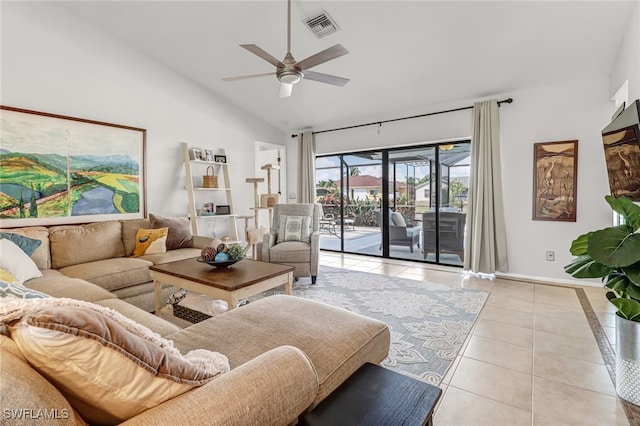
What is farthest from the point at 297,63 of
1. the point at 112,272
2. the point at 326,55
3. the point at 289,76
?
the point at 112,272

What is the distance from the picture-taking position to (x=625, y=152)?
2.30 metres

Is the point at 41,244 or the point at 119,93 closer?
the point at 41,244

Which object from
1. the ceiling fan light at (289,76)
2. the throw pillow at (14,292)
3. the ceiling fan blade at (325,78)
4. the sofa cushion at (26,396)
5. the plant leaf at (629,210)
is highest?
the ceiling fan blade at (325,78)

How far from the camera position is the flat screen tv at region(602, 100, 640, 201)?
2.08 metres

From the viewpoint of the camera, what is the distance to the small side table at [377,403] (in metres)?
0.95

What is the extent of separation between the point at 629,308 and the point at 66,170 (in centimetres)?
A: 498

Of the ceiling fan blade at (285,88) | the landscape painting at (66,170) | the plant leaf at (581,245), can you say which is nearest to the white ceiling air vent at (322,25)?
the ceiling fan blade at (285,88)

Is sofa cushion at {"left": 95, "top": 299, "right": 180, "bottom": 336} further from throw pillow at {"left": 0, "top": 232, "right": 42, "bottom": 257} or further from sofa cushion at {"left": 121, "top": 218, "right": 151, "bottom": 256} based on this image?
sofa cushion at {"left": 121, "top": 218, "right": 151, "bottom": 256}

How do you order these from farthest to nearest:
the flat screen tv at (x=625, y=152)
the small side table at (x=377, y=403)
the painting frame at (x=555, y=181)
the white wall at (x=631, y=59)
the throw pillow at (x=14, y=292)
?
the painting frame at (x=555, y=181), the white wall at (x=631, y=59), the flat screen tv at (x=625, y=152), the throw pillow at (x=14, y=292), the small side table at (x=377, y=403)

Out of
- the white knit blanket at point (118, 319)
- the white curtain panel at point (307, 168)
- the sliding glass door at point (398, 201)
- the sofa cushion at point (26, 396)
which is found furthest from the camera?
the white curtain panel at point (307, 168)

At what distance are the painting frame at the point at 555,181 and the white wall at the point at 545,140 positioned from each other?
0.18ft

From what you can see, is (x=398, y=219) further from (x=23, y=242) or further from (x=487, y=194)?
(x=23, y=242)

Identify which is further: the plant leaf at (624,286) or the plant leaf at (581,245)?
the plant leaf at (581,245)

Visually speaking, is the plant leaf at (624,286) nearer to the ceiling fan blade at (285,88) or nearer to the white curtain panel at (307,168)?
the ceiling fan blade at (285,88)
